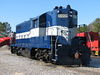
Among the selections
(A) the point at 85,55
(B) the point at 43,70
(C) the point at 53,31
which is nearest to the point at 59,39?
(C) the point at 53,31

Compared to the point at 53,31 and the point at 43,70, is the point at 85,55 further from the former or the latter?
the point at 43,70

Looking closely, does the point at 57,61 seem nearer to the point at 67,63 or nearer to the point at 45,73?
the point at 67,63

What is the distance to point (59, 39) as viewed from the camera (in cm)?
1809

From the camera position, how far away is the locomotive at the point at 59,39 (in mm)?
17500

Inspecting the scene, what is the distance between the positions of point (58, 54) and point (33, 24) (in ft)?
16.9

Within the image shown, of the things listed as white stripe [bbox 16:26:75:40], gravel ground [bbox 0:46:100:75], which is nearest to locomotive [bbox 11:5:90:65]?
white stripe [bbox 16:26:75:40]

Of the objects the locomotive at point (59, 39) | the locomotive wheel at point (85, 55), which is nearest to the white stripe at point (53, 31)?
the locomotive at point (59, 39)

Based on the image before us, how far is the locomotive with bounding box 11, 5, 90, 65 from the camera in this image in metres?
17.5

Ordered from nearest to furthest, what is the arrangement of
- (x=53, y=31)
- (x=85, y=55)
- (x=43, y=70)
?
(x=43, y=70) → (x=85, y=55) → (x=53, y=31)

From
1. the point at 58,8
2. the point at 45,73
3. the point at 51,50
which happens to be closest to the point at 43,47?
the point at 51,50

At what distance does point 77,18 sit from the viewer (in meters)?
19.0

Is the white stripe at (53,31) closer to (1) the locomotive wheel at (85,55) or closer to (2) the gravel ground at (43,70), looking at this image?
(1) the locomotive wheel at (85,55)

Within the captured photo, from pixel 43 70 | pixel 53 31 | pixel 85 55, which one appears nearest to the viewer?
pixel 43 70

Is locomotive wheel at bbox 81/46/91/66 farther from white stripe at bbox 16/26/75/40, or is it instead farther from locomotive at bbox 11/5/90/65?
white stripe at bbox 16/26/75/40
